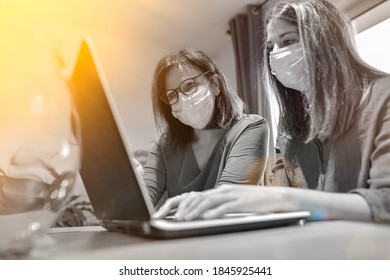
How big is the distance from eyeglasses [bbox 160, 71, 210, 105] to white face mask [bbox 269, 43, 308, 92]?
0.56 feet

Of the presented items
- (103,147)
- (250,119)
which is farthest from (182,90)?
(103,147)

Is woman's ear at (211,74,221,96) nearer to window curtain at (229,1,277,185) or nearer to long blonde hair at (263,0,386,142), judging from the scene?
window curtain at (229,1,277,185)

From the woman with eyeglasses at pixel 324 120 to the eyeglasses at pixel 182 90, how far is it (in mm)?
182

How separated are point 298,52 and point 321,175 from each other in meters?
0.29

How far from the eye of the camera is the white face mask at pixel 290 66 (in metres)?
0.82

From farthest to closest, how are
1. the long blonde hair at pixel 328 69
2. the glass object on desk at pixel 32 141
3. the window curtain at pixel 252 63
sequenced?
the window curtain at pixel 252 63 < the long blonde hair at pixel 328 69 < the glass object on desk at pixel 32 141

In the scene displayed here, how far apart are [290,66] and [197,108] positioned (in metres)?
0.24

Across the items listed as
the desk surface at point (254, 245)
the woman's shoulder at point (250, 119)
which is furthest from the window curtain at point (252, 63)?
the desk surface at point (254, 245)

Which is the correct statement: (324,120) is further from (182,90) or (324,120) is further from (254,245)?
(254,245)

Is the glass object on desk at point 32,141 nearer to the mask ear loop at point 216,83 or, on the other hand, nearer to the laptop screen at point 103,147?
the laptop screen at point 103,147

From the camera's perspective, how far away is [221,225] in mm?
500

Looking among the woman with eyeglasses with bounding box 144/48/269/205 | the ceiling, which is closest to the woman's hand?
the woman with eyeglasses with bounding box 144/48/269/205
